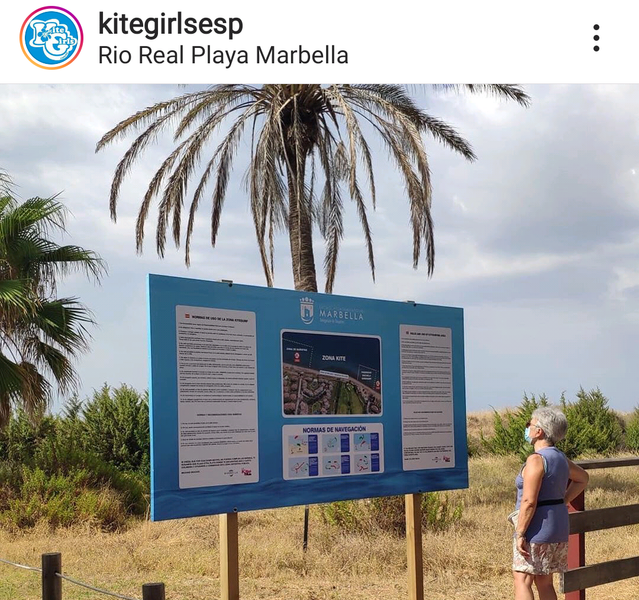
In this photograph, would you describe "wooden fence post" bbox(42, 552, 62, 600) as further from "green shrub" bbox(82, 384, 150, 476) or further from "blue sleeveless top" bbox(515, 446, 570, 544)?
"green shrub" bbox(82, 384, 150, 476)

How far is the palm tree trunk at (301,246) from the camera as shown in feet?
52.7

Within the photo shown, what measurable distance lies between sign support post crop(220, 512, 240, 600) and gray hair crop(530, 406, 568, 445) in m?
2.07

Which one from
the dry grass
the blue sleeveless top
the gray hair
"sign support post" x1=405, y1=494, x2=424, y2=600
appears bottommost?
the dry grass

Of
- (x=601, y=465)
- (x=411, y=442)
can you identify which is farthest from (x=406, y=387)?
(x=601, y=465)

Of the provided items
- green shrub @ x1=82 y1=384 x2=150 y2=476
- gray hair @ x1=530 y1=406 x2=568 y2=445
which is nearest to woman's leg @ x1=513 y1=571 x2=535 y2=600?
gray hair @ x1=530 y1=406 x2=568 y2=445

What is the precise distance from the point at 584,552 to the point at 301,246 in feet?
32.9

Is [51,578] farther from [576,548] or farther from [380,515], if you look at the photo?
[380,515]

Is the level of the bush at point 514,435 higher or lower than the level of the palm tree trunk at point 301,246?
lower

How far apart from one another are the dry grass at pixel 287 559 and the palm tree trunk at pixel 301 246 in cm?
446

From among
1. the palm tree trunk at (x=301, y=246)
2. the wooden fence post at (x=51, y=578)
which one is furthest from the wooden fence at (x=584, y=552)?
the palm tree trunk at (x=301, y=246)

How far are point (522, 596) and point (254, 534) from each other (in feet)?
24.5

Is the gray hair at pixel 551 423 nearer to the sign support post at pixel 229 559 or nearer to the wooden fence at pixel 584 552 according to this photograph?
the wooden fence at pixel 584 552

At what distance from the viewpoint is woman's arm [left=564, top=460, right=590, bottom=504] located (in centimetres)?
588

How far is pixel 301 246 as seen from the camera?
52.7 ft
